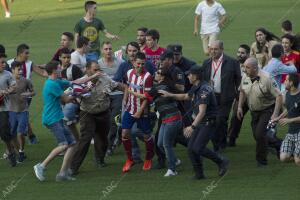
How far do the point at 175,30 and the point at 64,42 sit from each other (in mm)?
16201

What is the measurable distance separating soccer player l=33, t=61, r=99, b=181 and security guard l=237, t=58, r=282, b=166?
8.60ft

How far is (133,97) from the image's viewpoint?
16.2m

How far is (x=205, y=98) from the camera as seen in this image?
15.1 meters

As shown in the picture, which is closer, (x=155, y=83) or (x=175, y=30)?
(x=155, y=83)

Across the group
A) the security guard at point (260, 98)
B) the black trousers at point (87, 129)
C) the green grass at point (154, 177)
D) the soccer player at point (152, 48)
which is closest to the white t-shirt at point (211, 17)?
the green grass at point (154, 177)

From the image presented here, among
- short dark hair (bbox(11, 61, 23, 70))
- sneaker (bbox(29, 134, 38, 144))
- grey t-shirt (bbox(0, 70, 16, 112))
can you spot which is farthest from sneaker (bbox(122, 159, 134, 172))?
sneaker (bbox(29, 134, 38, 144))

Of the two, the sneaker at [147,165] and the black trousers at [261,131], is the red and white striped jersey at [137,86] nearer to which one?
the sneaker at [147,165]

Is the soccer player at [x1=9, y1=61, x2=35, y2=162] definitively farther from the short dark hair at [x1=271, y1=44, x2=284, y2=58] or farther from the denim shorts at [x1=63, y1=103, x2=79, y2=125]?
the short dark hair at [x1=271, y1=44, x2=284, y2=58]

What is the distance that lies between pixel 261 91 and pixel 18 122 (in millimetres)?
4415

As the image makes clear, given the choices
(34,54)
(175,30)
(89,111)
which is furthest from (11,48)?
(89,111)

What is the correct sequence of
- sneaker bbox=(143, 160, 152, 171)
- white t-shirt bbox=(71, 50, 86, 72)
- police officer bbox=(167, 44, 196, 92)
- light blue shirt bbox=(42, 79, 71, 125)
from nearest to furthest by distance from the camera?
light blue shirt bbox=(42, 79, 71, 125) → sneaker bbox=(143, 160, 152, 171) → police officer bbox=(167, 44, 196, 92) → white t-shirt bbox=(71, 50, 86, 72)

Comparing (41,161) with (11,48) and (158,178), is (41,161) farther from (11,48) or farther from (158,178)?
(11,48)

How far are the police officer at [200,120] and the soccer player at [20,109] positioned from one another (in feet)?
10.9

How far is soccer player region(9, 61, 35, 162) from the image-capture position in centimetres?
1706
